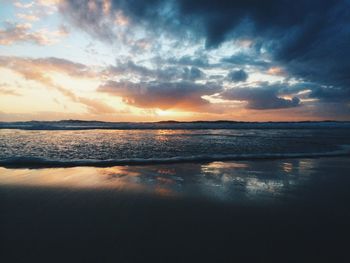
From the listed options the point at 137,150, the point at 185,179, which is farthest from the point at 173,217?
the point at 137,150

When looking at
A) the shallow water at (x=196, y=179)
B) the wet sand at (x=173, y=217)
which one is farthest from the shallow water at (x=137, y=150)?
the wet sand at (x=173, y=217)

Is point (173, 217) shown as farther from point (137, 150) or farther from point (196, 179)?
point (137, 150)

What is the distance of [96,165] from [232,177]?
5.09m

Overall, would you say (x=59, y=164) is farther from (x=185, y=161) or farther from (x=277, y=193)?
(x=277, y=193)

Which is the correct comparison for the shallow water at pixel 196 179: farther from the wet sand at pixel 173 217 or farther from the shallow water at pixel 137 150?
the shallow water at pixel 137 150

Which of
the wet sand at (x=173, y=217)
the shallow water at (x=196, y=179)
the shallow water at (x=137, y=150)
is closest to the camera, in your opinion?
the wet sand at (x=173, y=217)

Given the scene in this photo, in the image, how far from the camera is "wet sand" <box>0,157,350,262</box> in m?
2.99

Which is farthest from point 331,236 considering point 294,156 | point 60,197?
point 294,156

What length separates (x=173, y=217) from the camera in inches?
162

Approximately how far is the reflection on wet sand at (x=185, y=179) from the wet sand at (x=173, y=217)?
1.1 inches

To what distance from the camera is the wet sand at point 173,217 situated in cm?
299

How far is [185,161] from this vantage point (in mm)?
9633

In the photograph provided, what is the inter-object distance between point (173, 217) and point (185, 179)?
266 centimetres

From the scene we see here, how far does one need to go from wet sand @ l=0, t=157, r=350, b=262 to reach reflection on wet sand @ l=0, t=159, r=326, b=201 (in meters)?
0.03
